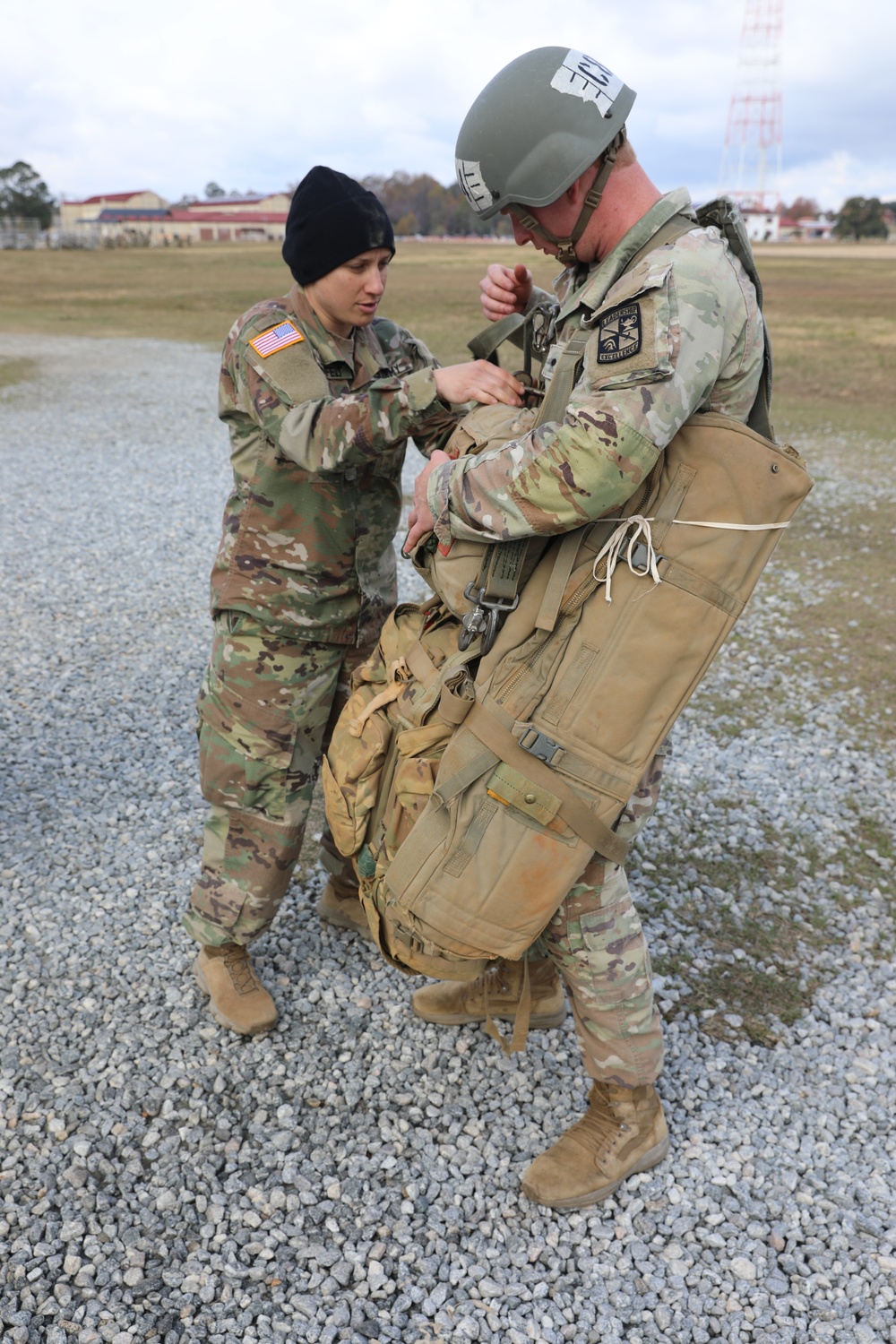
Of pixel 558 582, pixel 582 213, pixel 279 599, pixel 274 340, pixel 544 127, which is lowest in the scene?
pixel 279 599

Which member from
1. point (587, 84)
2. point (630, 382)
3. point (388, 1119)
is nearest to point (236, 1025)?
point (388, 1119)

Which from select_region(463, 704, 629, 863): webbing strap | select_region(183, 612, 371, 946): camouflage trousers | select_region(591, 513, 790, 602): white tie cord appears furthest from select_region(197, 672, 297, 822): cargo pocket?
select_region(591, 513, 790, 602): white tie cord

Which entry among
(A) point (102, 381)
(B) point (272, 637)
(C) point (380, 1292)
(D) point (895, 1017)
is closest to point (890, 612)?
(D) point (895, 1017)

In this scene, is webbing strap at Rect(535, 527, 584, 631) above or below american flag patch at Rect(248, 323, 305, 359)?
below

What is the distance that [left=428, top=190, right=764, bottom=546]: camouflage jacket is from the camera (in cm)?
211

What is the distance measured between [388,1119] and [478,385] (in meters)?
2.34

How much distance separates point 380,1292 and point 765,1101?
4.83 feet

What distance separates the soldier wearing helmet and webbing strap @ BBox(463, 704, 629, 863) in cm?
27

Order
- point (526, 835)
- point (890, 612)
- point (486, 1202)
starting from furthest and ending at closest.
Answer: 1. point (890, 612)
2. point (486, 1202)
3. point (526, 835)

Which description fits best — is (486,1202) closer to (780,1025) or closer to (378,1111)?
(378,1111)

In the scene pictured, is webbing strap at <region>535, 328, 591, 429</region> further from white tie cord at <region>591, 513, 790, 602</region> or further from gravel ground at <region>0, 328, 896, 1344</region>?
gravel ground at <region>0, 328, 896, 1344</region>

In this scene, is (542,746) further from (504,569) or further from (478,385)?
(478,385)

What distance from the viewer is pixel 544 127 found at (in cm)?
226

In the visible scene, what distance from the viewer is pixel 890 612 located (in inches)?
311
